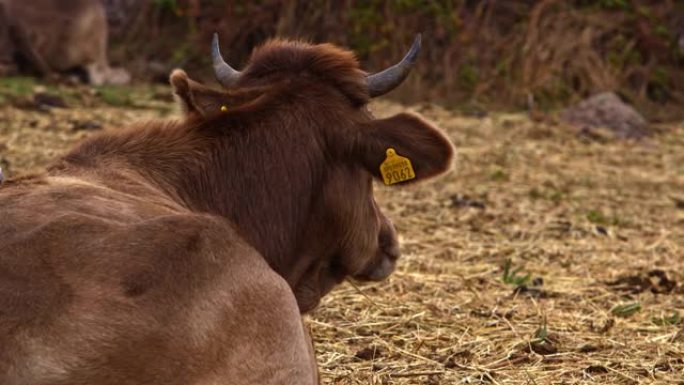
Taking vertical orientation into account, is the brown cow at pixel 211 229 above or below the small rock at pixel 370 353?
above

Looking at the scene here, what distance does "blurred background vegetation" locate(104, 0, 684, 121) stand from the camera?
1659cm

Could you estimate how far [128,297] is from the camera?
3557 mm

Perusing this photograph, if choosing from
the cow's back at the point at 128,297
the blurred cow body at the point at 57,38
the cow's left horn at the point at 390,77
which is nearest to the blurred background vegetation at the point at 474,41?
the blurred cow body at the point at 57,38

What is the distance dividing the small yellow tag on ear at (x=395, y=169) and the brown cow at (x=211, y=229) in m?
0.03

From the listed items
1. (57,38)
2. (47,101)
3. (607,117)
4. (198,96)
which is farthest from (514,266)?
(57,38)

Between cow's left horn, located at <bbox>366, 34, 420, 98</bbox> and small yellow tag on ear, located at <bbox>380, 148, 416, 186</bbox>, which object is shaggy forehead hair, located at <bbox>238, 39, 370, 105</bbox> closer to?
cow's left horn, located at <bbox>366, 34, 420, 98</bbox>

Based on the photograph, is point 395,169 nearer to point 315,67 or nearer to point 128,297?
point 315,67

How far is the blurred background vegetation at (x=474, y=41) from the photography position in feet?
54.4

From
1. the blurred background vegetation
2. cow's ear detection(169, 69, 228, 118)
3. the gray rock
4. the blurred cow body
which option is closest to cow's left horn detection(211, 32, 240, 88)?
cow's ear detection(169, 69, 228, 118)

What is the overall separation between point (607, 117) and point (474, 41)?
3.31 metres

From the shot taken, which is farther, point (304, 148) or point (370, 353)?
point (370, 353)

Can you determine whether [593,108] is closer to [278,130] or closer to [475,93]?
[475,93]

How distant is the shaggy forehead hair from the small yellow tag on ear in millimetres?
260

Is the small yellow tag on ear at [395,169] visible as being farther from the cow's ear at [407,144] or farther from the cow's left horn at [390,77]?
the cow's left horn at [390,77]
